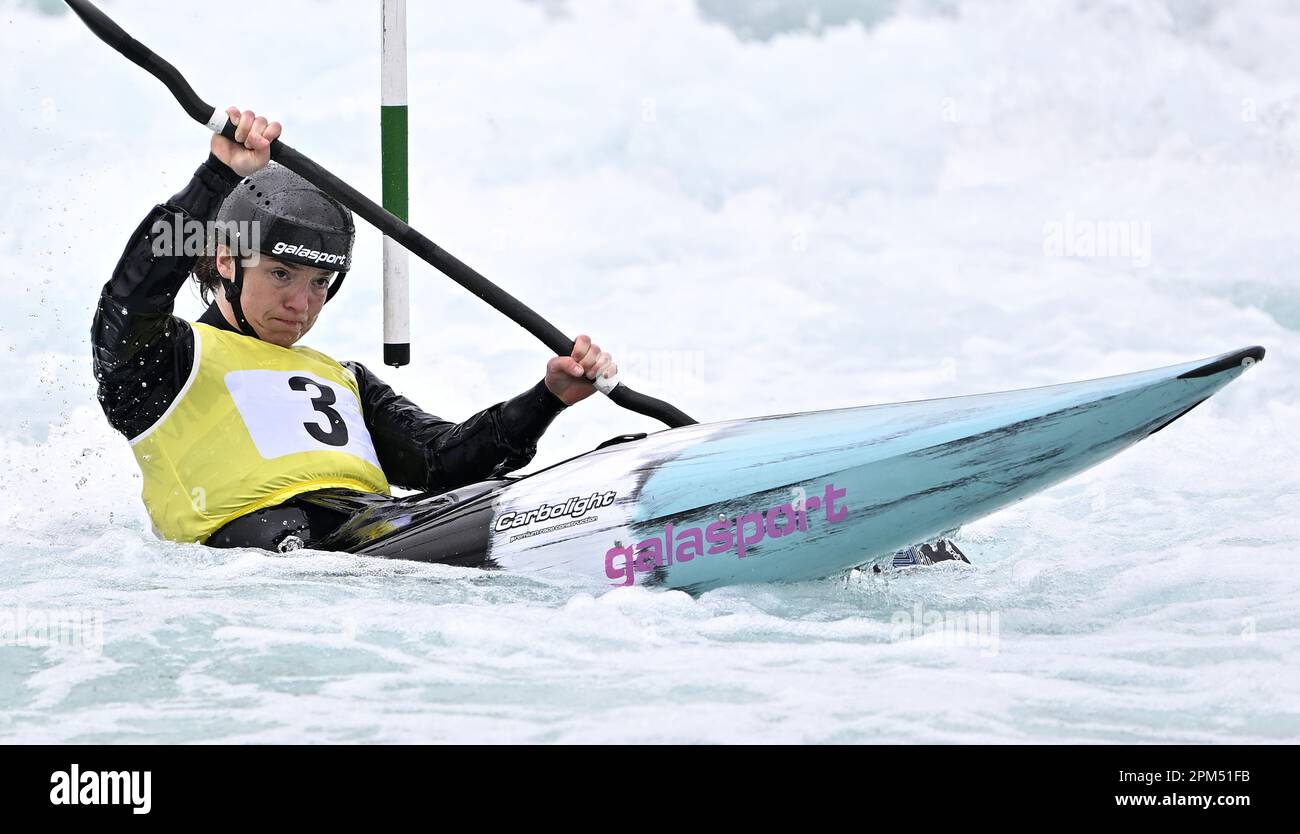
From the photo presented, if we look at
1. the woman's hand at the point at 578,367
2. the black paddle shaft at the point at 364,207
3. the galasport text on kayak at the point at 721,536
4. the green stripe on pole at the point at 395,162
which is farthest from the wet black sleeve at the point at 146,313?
the green stripe on pole at the point at 395,162

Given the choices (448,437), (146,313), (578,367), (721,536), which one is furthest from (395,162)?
(721,536)

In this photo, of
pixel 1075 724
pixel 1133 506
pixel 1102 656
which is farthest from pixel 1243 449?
pixel 1075 724

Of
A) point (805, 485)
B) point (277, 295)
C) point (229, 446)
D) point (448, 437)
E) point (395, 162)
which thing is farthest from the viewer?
point (395, 162)

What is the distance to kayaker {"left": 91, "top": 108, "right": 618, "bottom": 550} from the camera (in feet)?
11.0

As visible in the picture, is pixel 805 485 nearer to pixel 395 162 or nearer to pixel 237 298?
pixel 237 298

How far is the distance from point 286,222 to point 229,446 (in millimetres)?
536

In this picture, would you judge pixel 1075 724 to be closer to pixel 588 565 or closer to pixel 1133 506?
pixel 588 565

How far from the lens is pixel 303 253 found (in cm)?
361

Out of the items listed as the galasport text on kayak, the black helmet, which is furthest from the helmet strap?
the galasport text on kayak

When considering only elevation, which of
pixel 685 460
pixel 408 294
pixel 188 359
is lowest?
pixel 685 460

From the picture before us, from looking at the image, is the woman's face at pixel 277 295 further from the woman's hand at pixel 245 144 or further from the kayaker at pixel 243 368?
the woman's hand at pixel 245 144
